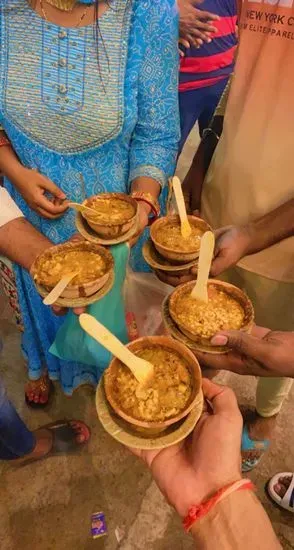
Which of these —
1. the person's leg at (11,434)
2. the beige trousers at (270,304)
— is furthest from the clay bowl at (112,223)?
the person's leg at (11,434)

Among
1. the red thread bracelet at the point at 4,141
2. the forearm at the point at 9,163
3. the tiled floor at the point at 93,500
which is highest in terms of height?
the red thread bracelet at the point at 4,141

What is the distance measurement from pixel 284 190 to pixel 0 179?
1.58 meters

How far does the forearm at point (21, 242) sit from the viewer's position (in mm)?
1529

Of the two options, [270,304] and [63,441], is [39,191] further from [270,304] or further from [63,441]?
[63,441]

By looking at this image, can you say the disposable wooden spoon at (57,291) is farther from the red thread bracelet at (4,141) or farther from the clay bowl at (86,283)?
the red thread bracelet at (4,141)

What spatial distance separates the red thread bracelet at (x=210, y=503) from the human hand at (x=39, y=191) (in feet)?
3.47

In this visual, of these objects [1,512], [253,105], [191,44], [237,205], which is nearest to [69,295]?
[237,205]

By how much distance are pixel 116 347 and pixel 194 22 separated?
6.11ft

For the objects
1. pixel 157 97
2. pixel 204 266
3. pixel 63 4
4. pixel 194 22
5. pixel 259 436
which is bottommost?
pixel 259 436

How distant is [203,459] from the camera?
1.07m

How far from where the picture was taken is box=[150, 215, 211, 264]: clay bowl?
146 cm

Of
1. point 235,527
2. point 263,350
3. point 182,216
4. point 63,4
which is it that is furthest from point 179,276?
point 63,4

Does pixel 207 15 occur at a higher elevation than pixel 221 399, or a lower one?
higher

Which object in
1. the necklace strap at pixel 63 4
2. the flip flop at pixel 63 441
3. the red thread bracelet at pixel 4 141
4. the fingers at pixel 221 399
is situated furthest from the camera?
the flip flop at pixel 63 441
